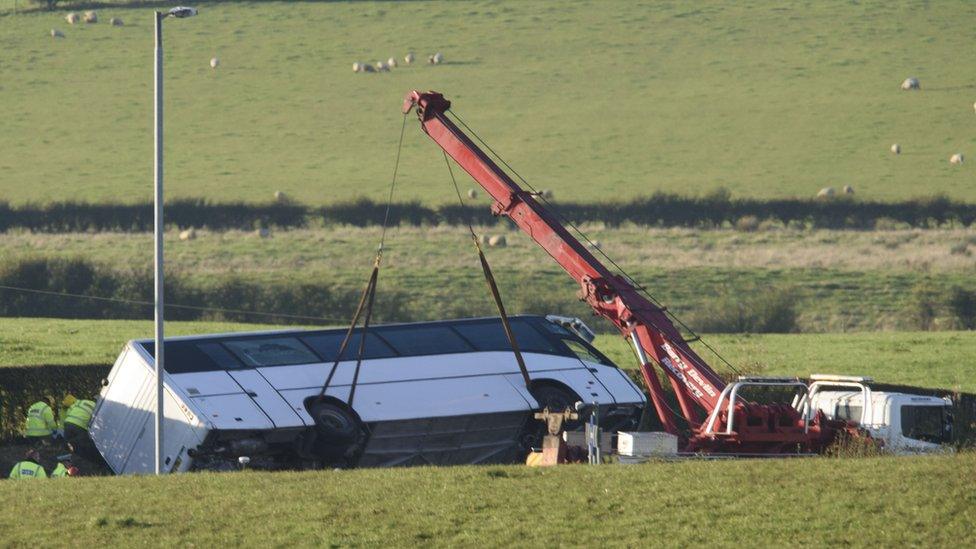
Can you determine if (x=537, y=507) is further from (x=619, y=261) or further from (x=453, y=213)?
(x=453, y=213)

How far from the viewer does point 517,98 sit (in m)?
103

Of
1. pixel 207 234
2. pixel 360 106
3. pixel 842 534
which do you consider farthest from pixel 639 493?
pixel 360 106

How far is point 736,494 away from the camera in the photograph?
60.4 feet

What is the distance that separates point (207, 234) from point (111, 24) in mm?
48902

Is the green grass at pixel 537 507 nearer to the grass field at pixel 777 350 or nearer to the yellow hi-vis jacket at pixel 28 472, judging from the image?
the yellow hi-vis jacket at pixel 28 472

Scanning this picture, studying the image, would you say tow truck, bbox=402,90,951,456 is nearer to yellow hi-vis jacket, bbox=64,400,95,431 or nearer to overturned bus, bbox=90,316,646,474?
overturned bus, bbox=90,316,646,474

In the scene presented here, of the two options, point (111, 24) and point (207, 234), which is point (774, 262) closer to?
point (207, 234)

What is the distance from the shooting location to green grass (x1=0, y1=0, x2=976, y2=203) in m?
85.8

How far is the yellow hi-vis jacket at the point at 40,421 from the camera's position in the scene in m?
27.4

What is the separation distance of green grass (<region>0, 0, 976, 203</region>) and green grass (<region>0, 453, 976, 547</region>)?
6037cm

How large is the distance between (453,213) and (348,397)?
5145 cm

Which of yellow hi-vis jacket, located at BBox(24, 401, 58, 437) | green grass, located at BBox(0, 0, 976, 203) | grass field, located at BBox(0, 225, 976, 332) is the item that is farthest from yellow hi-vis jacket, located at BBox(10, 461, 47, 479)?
green grass, located at BBox(0, 0, 976, 203)

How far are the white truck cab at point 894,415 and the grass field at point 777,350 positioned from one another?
8378 mm

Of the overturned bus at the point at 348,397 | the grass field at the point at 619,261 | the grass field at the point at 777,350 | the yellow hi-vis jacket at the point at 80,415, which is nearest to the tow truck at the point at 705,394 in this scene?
the overturned bus at the point at 348,397
